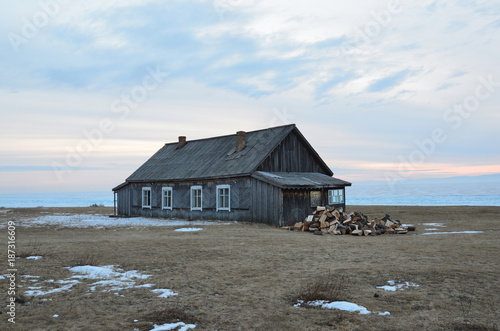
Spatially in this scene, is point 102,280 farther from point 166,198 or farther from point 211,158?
point 166,198

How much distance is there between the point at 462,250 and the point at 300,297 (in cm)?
707

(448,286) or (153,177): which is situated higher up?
(153,177)

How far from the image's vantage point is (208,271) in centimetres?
885

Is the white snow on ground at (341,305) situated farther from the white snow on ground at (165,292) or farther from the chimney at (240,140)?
the chimney at (240,140)

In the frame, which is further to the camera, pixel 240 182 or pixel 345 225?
pixel 240 182

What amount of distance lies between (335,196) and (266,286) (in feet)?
60.3

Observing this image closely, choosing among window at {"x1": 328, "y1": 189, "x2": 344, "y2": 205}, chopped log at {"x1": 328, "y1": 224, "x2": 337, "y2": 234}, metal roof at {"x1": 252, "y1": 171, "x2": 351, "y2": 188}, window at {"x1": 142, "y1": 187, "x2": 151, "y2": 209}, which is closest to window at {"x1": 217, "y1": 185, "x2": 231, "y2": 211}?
metal roof at {"x1": 252, "y1": 171, "x2": 351, "y2": 188}

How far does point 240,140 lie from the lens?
27969mm

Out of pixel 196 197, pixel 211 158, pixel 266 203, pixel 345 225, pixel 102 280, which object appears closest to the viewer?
pixel 102 280

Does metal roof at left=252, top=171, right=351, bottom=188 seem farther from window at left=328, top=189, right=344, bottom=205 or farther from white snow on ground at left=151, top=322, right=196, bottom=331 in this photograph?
white snow on ground at left=151, top=322, right=196, bottom=331

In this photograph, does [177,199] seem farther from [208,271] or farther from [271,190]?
[208,271]

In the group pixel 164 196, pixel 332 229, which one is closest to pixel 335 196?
pixel 332 229

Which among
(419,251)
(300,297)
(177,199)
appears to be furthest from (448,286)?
(177,199)

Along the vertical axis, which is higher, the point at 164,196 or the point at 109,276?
the point at 164,196
